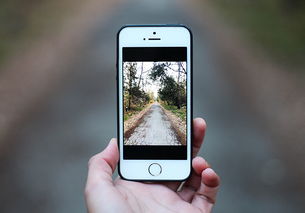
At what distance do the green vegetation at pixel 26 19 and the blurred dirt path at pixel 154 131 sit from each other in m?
0.99

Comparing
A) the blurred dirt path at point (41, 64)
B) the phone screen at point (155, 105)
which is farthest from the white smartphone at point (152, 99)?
the blurred dirt path at point (41, 64)

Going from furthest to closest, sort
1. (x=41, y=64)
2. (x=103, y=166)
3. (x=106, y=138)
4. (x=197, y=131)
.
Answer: (x=41, y=64), (x=106, y=138), (x=197, y=131), (x=103, y=166)

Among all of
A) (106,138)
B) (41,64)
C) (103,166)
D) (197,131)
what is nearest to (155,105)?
(197,131)

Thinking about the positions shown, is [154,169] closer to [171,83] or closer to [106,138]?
[171,83]

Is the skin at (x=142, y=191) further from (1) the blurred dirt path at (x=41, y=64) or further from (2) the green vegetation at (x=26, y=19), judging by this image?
A: (2) the green vegetation at (x=26, y=19)

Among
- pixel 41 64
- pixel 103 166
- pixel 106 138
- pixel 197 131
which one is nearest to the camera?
pixel 103 166

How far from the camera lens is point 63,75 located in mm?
1806

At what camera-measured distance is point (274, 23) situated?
186 centimetres

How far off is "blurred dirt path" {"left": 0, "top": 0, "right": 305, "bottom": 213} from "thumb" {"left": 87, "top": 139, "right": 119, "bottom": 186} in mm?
729

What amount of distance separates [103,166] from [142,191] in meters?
0.10

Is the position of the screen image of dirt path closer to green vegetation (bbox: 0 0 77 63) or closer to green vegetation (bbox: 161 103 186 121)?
green vegetation (bbox: 161 103 186 121)

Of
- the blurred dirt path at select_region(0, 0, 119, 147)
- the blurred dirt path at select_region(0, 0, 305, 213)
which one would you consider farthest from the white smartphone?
the blurred dirt path at select_region(0, 0, 119, 147)

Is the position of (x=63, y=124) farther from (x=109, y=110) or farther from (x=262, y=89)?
(x=262, y=89)

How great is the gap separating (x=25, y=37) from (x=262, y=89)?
3.23 ft
